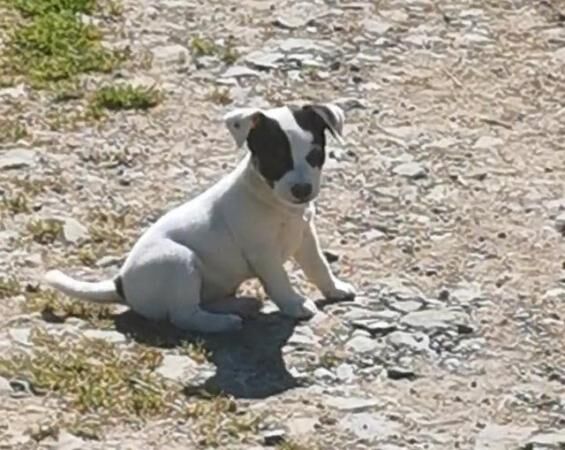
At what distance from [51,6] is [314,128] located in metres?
4.24

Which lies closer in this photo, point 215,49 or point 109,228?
point 109,228

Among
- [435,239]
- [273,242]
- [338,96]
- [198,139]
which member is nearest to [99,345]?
[273,242]

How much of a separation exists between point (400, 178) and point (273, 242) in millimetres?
1810

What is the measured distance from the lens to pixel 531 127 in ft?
31.9

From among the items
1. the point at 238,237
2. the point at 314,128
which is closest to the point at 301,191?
the point at 314,128

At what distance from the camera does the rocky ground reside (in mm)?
6793

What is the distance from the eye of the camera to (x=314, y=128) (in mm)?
7180

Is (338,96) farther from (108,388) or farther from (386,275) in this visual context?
(108,388)

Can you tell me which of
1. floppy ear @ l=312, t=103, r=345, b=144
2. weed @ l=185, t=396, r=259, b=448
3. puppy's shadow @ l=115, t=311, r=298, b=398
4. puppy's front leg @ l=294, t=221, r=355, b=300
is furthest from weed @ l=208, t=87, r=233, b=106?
weed @ l=185, t=396, r=259, b=448

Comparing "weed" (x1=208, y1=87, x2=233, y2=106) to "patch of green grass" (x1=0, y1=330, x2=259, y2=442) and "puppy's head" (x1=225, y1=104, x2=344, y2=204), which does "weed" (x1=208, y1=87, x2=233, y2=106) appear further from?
"patch of green grass" (x1=0, y1=330, x2=259, y2=442)

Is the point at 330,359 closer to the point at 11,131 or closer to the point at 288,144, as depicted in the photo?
the point at 288,144

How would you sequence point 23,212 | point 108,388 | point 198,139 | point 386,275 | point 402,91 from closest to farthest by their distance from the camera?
point 108,388, point 386,275, point 23,212, point 198,139, point 402,91

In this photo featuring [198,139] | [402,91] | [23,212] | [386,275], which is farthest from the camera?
[402,91]

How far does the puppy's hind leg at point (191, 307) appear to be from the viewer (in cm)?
730
